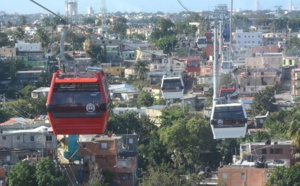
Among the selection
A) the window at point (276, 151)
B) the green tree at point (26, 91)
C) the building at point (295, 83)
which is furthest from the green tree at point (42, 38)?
the window at point (276, 151)

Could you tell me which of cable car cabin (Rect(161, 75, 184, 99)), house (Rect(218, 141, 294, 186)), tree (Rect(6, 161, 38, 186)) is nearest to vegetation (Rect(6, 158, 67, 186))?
tree (Rect(6, 161, 38, 186))

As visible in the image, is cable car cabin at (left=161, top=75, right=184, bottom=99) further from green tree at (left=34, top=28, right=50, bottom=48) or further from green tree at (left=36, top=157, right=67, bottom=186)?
green tree at (left=34, top=28, right=50, bottom=48)

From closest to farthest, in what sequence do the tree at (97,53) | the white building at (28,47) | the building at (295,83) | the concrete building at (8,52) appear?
the building at (295,83) → the concrete building at (8,52) → the tree at (97,53) → the white building at (28,47)

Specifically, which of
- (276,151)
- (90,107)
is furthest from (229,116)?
(276,151)

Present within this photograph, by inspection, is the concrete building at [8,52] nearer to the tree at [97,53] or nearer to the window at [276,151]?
the tree at [97,53]

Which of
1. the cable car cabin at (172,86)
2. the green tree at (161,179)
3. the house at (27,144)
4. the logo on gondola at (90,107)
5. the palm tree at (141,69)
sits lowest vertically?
the palm tree at (141,69)

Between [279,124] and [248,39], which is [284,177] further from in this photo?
[248,39]
